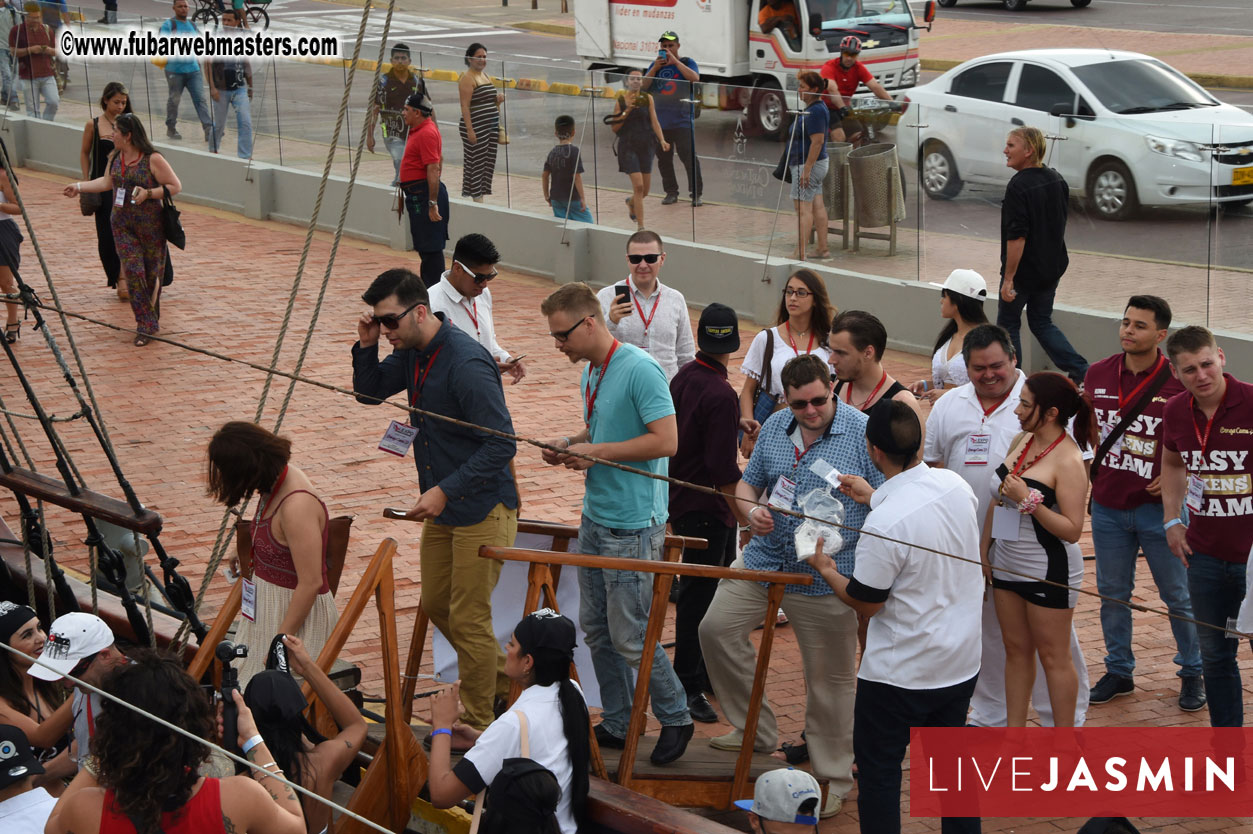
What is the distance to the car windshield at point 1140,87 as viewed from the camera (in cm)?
1460

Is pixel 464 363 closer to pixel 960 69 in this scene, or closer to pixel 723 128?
pixel 723 128

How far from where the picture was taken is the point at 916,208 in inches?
498

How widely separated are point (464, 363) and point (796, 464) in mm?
1418

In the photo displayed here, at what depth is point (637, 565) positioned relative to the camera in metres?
5.36

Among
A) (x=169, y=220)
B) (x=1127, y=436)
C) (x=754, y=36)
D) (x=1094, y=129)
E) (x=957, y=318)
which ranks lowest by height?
(x=1127, y=436)

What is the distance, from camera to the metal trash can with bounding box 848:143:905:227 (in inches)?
505

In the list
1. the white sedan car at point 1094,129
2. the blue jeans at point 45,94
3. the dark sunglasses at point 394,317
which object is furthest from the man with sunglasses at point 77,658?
the blue jeans at point 45,94

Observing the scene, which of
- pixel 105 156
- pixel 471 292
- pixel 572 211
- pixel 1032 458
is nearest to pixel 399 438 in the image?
pixel 471 292

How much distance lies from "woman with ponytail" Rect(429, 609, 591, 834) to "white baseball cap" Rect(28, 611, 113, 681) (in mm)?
1538

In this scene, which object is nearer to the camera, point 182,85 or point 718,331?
point 718,331

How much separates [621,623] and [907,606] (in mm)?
1305

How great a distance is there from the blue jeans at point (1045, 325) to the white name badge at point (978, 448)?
5114 mm

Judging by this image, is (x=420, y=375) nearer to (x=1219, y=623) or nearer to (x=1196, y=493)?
(x=1196, y=493)

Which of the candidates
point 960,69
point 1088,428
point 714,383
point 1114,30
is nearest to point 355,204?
point 960,69
